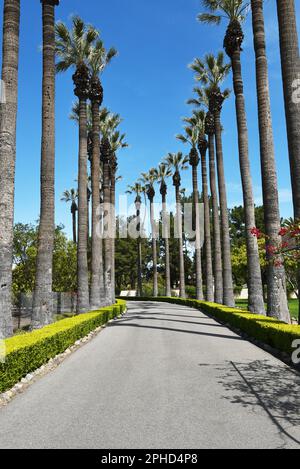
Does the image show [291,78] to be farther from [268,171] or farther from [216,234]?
[216,234]

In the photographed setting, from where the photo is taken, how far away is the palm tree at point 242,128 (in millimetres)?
→ 20250

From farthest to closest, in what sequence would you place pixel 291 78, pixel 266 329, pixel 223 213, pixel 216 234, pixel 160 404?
pixel 216 234 < pixel 223 213 < pixel 266 329 < pixel 291 78 < pixel 160 404

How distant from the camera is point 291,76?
40.3 ft

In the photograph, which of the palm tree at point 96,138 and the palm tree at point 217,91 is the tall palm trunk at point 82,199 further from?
the palm tree at point 217,91

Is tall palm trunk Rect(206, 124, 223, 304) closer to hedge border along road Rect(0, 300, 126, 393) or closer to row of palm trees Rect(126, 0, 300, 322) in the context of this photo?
row of palm trees Rect(126, 0, 300, 322)

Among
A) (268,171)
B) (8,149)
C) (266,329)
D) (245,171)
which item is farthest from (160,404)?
(245,171)

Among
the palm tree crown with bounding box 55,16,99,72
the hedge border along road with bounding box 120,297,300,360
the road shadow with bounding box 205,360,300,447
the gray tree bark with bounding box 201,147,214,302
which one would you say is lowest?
the road shadow with bounding box 205,360,300,447

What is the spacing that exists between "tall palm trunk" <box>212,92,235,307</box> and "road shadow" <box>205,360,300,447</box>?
16.1 metres

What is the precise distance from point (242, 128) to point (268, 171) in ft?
22.1

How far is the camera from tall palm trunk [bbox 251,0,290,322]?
638 inches

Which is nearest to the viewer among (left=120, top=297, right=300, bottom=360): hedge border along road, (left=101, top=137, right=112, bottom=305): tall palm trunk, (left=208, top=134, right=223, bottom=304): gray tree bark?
(left=120, top=297, right=300, bottom=360): hedge border along road

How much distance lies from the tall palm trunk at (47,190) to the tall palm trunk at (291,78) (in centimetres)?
938

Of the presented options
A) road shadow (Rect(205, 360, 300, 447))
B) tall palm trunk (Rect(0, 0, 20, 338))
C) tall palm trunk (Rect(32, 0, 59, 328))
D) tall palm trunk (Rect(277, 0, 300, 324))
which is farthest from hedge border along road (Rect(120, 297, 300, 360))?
tall palm trunk (Rect(0, 0, 20, 338))
